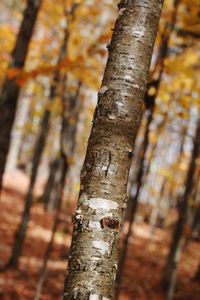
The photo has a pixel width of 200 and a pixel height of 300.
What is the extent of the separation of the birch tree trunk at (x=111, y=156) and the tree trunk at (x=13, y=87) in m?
3.68

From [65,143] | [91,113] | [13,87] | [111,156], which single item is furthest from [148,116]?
[91,113]

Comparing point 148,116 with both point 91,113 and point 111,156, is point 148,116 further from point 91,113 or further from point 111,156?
point 91,113

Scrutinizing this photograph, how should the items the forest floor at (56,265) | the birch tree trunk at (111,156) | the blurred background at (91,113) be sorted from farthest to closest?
1. the forest floor at (56,265)
2. the blurred background at (91,113)
3. the birch tree trunk at (111,156)

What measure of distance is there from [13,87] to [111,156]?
159 inches

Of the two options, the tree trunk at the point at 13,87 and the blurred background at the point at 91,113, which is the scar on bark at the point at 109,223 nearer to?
the blurred background at the point at 91,113

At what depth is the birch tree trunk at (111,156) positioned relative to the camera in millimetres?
1633

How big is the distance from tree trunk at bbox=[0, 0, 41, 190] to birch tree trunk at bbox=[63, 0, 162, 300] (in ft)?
12.1

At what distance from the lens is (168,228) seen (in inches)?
1005

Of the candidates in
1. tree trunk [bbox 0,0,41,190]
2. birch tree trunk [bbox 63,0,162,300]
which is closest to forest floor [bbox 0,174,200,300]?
tree trunk [bbox 0,0,41,190]

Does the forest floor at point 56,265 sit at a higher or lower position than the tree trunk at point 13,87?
lower

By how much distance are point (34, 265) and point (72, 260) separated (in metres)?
8.45

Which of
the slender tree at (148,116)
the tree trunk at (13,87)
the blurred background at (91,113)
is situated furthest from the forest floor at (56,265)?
the tree trunk at (13,87)

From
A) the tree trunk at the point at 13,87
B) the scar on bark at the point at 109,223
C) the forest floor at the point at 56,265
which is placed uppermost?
the tree trunk at the point at 13,87

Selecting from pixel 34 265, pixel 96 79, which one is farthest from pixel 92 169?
pixel 34 265
